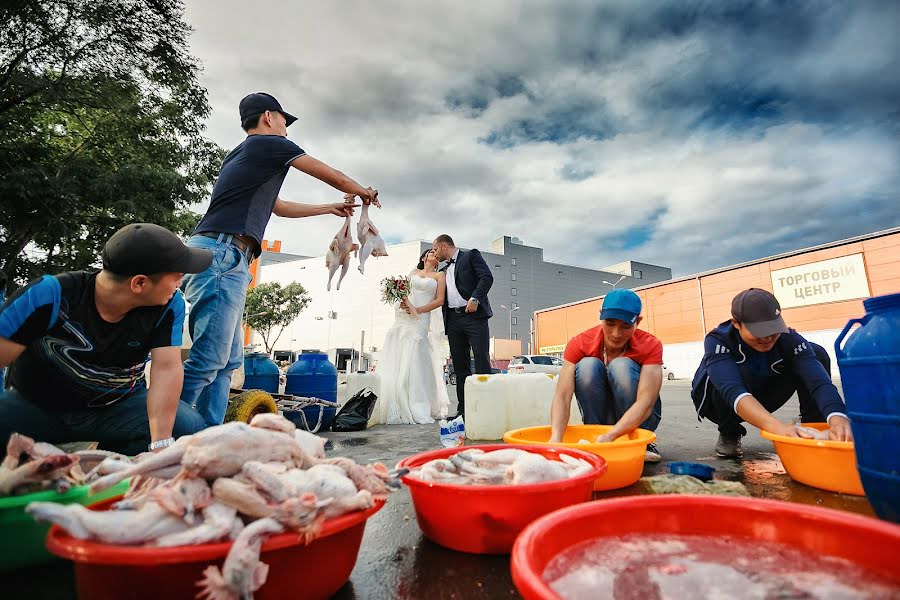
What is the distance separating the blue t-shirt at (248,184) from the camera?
2.61 metres

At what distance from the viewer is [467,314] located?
4.86 m

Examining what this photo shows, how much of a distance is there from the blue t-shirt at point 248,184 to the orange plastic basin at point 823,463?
3.04 metres

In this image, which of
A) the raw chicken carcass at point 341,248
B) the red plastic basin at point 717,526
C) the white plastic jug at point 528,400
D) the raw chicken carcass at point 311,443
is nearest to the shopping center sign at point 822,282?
the white plastic jug at point 528,400

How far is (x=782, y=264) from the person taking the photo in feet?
70.2

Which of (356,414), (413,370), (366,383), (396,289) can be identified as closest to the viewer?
(356,414)

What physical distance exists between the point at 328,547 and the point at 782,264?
87.4 ft

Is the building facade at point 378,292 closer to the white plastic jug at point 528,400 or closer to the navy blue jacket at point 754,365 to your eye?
the white plastic jug at point 528,400

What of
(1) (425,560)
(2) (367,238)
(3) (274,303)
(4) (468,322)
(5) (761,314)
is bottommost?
(1) (425,560)

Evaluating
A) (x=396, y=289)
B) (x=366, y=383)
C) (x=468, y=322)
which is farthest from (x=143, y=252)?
(x=396, y=289)

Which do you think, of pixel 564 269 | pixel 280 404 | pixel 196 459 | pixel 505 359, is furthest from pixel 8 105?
pixel 564 269

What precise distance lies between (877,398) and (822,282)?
2460 cm

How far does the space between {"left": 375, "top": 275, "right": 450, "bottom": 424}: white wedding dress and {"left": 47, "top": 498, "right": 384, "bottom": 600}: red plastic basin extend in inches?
176

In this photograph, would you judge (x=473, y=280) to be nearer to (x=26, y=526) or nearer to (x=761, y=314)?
(x=761, y=314)

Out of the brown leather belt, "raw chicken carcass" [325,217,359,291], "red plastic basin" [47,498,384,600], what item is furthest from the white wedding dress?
"red plastic basin" [47,498,384,600]
